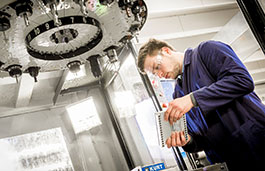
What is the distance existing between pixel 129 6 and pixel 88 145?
3137 millimetres

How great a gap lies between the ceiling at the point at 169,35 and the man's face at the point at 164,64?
47.7 inches

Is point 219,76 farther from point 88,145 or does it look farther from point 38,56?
point 88,145

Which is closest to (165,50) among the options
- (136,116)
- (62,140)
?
(136,116)

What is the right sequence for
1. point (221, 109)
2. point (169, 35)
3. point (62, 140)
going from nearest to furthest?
point (221, 109) < point (169, 35) < point (62, 140)

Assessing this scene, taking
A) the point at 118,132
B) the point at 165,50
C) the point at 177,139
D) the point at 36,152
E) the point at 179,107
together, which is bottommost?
the point at 177,139

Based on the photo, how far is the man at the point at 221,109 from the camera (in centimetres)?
126

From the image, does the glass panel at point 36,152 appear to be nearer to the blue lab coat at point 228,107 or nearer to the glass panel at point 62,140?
the glass panel at point 62,140

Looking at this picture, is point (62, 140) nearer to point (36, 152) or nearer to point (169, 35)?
point (36, 152)

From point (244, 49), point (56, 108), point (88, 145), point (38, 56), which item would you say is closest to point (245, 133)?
point (38, 56)

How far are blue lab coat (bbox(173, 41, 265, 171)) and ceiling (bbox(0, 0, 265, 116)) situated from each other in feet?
4.98

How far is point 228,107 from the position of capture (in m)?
1.37

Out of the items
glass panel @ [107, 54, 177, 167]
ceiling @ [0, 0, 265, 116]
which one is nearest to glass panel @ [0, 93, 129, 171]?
ceiling @ [0, 0, 265, 116]

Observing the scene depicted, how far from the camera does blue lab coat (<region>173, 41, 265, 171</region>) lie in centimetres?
126

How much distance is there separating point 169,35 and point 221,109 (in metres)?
1.86
